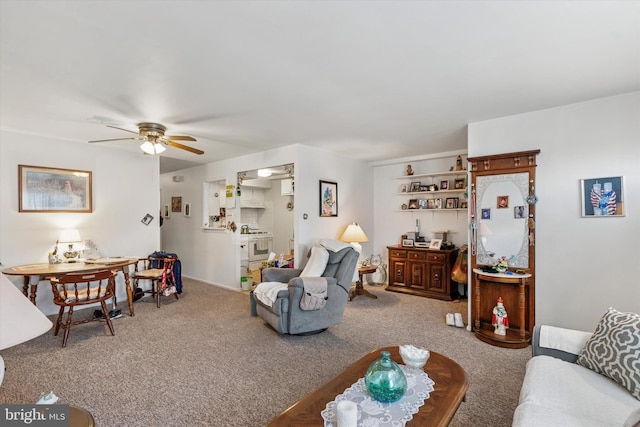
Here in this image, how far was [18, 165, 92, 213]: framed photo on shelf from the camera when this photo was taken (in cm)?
402

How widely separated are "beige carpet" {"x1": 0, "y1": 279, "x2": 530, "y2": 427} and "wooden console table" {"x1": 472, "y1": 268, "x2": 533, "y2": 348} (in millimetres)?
132

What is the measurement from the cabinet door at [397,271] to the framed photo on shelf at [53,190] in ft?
16.3

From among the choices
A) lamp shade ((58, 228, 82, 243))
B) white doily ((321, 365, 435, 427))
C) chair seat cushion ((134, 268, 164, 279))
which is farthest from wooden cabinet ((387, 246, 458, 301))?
lamp shade ((58, 228, 82, 243))

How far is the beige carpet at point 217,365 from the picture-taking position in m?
2.11

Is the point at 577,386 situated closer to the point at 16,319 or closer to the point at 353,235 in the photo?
the point at 16,319

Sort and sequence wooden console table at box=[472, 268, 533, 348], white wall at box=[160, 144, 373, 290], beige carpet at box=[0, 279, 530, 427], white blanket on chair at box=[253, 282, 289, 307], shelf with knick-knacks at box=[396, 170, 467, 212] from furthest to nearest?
shelf with knick-knacks at box=[396, 170, 467, 212]
white wall at box=[160, 144, 373, 290]
white blanket on chair at box=[253, 282, 289, 307]
wooden console table at box=[472, 268, 533, 348]
beige carpet at box=[0, 279, 530, 427]

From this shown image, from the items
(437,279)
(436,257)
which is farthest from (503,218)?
(437,279)

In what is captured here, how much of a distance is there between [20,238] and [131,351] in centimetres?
248

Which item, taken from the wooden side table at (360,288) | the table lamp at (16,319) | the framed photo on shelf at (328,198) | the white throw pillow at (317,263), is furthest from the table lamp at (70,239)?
the wooden side table at (360,288)

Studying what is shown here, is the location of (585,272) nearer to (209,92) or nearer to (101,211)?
(209,92)

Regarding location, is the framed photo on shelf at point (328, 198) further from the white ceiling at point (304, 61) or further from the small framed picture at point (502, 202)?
the small framed picture at point (502, 202)

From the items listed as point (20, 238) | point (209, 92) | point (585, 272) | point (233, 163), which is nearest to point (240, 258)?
point (233, 163)

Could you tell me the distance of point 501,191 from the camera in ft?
11.3

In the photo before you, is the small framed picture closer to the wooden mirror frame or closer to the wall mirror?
the wall mirror
